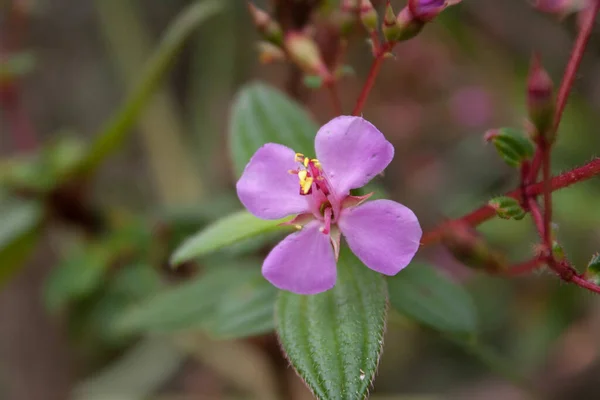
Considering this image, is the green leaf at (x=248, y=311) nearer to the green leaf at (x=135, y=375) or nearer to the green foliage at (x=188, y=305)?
the green foliage at (x=188, y=305)

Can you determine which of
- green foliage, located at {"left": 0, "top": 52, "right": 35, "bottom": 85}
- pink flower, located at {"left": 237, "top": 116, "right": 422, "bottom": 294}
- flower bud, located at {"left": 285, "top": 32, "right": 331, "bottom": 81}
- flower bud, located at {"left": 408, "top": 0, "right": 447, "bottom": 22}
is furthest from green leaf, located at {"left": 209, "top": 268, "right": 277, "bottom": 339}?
green foliage, located at {"left": 0, "top": 52, "right": 35, "bottom": 85}

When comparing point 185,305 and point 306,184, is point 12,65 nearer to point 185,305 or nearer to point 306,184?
point 185,305

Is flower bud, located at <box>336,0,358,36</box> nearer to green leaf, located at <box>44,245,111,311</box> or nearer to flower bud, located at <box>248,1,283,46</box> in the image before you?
flower bud, located at <box>248,1,283,46</box>

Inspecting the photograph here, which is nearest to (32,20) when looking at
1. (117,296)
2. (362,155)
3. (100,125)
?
(100,125)

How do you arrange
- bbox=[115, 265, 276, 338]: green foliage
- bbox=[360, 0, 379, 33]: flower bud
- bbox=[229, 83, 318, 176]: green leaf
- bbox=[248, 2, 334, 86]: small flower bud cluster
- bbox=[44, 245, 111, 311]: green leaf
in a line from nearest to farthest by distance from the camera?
bbox=[360, 0, 379, 33]: flower bud
bbox=[248, 2, 334, 86]: small flower bud cluster
bbox=[229, 83, 318, 176]: green leaf
bbox=[115, 265, 276, 338]: green foliage
bbox=[44, 245, 111, 311]: green leaf

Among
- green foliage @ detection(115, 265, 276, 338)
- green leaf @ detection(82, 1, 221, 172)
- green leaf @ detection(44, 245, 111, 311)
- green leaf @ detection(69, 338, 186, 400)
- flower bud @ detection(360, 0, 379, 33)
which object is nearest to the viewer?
flower bud @ detection(360, 0, 379, 33)

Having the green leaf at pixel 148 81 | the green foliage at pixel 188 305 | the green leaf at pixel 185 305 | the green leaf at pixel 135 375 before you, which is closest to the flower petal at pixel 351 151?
the green foliage at pixel 188 305

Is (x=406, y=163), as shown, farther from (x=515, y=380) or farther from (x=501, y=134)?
(x=501, y=134)
